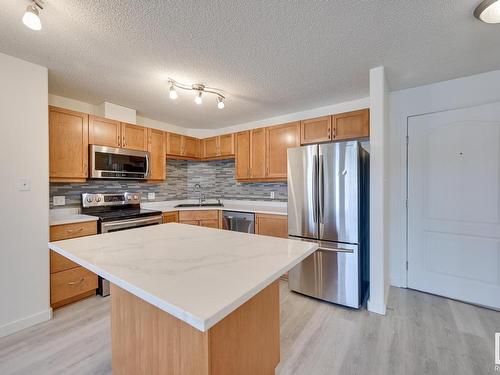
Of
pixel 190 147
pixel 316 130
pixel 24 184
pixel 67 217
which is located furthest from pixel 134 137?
pixel 316 130

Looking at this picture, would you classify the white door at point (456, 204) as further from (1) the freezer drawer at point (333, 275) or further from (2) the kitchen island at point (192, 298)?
(2) the kitchen island at point (192, 298)

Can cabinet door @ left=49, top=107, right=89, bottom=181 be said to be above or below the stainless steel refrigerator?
above

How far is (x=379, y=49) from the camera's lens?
1.88 metres

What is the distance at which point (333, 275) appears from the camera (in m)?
2.40

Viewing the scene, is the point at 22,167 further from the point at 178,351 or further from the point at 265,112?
the point at 265,112

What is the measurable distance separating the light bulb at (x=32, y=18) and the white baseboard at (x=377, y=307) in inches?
131

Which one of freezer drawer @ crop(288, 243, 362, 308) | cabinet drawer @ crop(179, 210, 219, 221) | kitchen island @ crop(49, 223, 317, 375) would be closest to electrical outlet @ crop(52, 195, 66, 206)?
cabinet drawer @ crop(179, 210, 219, 221)

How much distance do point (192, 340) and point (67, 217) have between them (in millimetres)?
2498

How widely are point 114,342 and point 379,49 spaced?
2.78 m

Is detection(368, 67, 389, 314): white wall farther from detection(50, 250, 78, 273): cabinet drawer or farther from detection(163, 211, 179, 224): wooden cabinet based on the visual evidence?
detection(50, 250, 78, 273): cabinet drawer

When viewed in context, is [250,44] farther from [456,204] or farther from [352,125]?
[456,204]

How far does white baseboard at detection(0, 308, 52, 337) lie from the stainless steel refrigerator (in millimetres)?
2426

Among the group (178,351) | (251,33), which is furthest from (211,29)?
(178,351)

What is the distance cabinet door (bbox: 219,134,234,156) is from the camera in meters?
3.88
